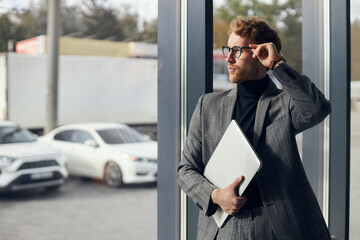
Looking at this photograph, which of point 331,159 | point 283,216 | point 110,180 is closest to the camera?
point 283,216

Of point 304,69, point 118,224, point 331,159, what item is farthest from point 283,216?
point 118,224

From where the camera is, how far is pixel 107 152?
2861 millimetres

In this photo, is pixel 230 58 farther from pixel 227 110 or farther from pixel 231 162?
pixel 231 162

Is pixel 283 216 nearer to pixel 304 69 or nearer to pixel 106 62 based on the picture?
pixel 304 69

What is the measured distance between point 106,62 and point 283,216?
2.61 m

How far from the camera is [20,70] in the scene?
3260mm

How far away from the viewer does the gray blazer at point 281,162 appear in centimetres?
112

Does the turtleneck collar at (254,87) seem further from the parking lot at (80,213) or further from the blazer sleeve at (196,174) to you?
the parking lot at (80,213)

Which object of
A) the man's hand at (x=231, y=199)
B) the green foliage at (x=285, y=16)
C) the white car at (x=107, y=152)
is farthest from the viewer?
the white car at (x=107, y=152)

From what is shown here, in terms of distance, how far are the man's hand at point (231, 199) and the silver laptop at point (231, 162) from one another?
0.02m

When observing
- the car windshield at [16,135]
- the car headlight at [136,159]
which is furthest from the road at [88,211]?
the car windshield at [16,135]

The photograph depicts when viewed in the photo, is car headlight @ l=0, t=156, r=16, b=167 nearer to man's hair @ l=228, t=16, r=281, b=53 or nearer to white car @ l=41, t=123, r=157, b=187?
white car @ l=41, t=123, r=157, b=187

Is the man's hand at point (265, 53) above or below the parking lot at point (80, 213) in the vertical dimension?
above

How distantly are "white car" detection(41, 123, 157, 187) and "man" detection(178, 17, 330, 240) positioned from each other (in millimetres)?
1249
